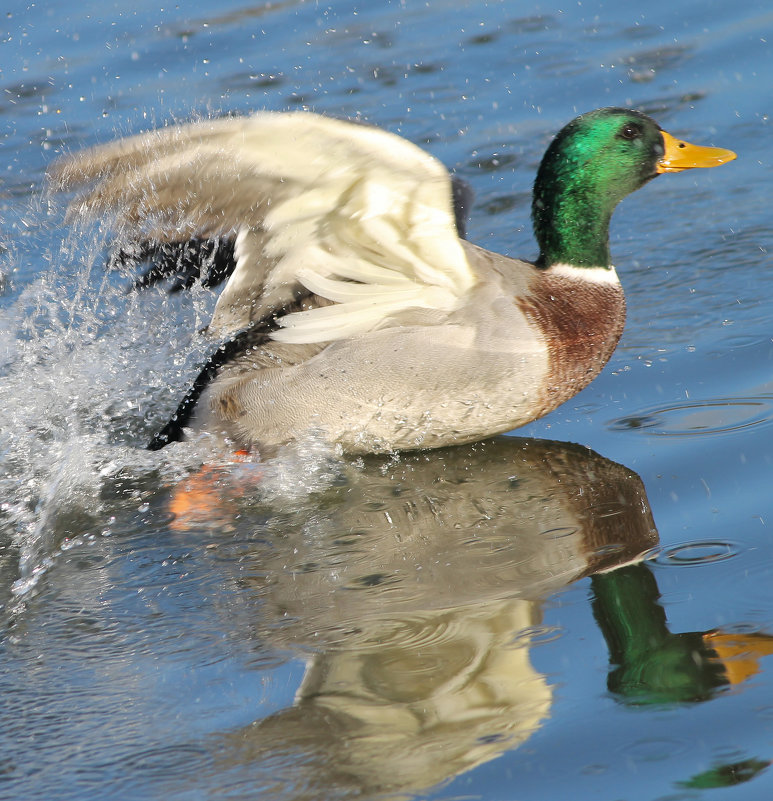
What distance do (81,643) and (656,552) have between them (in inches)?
62.9

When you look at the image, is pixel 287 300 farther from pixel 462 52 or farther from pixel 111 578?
pixel 462 52

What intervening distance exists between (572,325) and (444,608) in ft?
4.66

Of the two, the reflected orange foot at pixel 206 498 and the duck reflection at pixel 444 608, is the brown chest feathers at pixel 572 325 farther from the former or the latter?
the reflected orange foot at pixel 206 498

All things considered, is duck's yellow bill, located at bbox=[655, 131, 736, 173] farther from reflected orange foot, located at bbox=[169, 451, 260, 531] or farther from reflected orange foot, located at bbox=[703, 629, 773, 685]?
reflected orange foot, located at bbox=[703, 629, 773, 685]

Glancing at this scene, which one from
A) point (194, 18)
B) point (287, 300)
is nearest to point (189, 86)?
point (194, 18)

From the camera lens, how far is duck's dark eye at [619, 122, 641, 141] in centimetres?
449

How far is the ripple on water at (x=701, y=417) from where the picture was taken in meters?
4.10

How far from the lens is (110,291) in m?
5.75

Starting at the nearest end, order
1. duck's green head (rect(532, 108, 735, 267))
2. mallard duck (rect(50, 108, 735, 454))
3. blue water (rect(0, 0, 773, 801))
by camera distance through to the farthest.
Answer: blue water (rect(0, 0, 773, 801)) → mallard duck (rect(50, 108, 735, 454)) → duck's green head (rect(532, 108, 735, 267))

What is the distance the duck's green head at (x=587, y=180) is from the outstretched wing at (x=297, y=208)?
58 cm

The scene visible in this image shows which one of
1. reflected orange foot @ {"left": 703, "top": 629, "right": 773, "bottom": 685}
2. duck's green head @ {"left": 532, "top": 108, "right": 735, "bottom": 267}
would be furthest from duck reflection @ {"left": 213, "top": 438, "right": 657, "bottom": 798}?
duck's green head @ {"left": 532, "top": 108, "right": 735, "bottom": 267}

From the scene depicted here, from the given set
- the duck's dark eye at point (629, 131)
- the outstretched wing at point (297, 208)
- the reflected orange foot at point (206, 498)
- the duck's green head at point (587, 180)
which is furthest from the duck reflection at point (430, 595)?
the duck's dark eye at point (629, 131)

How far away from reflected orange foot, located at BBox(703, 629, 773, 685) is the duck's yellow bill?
2.27 metres

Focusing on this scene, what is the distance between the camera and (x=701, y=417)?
4.19m
